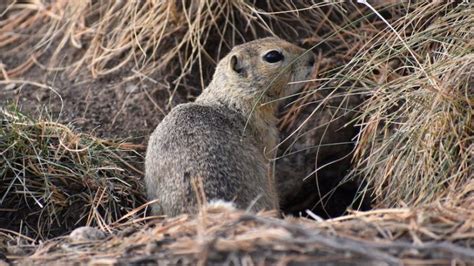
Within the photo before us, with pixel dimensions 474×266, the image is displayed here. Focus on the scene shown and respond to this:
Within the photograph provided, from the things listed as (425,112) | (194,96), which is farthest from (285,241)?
(194,96)

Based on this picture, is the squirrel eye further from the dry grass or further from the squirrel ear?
the dry grass

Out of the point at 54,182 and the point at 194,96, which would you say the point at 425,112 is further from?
the point at 54,182

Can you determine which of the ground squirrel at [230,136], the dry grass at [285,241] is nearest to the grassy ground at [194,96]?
the dry grass at [285,241]

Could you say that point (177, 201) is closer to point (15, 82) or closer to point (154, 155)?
point (154, 155)

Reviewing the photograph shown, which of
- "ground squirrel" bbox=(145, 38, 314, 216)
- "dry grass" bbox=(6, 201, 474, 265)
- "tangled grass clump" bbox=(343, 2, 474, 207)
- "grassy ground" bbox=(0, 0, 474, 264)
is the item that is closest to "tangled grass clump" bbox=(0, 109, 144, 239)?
"grassy ground" bbox=(0, 0, 474, 264)

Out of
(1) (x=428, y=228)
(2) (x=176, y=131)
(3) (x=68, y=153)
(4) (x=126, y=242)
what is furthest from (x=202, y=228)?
(3) (x=68, y=153)

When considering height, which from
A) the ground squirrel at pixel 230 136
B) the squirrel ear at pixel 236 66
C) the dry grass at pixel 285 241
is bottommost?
the dry grass at pixel 285 241

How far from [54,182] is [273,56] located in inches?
66.6

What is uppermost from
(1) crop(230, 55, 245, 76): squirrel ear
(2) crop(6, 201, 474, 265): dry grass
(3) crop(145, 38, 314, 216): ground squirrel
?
(1) crop(230, 55, 245, 76): squirrel ear

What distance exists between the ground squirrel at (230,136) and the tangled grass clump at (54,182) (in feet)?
0.98

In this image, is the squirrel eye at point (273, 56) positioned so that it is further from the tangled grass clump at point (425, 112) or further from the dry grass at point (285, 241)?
the dry grass at point (285, 241)

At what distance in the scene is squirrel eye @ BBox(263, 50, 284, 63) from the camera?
6.05m

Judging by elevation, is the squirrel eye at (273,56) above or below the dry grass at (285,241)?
above

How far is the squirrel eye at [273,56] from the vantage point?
605 centimetres
